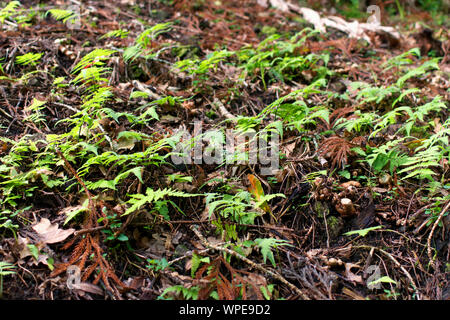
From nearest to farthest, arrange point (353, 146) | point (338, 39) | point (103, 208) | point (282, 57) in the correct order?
1. point (103, 208)
2. point (353, 146)
3. point (282, 57)
4. point (338, 39)

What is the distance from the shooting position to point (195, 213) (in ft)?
8.21

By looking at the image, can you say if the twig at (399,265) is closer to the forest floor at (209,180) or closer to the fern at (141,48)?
the forest floor at (209,180)

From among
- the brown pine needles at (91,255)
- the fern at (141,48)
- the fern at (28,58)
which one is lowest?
the brown pine needles at (91,255)

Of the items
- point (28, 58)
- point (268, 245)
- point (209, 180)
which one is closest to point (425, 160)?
point (268, 245)

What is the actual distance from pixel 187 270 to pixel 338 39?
13.5 feet

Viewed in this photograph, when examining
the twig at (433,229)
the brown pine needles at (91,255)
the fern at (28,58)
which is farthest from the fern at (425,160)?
the fern at (28,58)

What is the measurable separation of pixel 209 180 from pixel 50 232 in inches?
44.0

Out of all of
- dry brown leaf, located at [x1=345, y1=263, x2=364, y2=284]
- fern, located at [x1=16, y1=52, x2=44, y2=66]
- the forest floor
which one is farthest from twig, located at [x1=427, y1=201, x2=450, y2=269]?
fern, located at [x1=16, y1=52, x2=44, y2=66]

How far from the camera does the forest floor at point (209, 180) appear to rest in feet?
6.89

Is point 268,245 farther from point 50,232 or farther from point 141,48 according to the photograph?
point 141,48

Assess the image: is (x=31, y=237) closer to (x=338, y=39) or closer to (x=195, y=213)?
(x=195, y=213)

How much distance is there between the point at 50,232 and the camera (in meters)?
2.20

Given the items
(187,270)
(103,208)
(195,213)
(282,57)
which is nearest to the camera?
(187,270)
